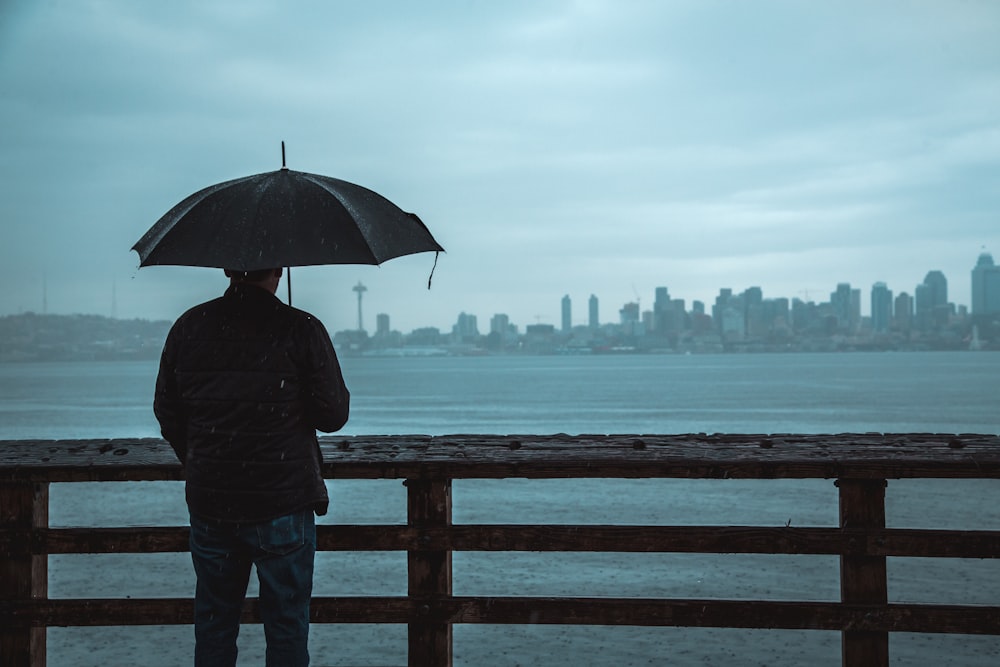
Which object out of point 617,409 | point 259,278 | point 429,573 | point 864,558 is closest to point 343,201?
point 259,278

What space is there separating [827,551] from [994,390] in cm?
11607

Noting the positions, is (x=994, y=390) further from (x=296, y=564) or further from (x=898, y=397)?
(x=296, y=564)

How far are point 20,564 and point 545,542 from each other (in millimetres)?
2240

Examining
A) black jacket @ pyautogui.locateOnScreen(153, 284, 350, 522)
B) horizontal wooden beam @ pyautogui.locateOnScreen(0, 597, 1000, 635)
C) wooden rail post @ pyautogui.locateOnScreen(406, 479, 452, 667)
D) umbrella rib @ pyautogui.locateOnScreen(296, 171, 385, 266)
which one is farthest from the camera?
wooden rail post @ pyautogui.locateOnScreen(406, 479, 452, 667)

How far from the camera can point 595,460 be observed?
4082 millimetres

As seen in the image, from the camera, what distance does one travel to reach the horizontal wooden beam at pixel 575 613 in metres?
4.13

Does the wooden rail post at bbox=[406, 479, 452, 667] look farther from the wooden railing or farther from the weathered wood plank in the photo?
the weathered wood plank

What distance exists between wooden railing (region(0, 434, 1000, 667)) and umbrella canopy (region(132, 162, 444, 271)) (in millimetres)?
904

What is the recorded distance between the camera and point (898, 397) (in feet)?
314

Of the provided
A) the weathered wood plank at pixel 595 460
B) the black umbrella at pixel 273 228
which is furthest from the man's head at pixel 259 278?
the weathered wood plank at pixel 595 460

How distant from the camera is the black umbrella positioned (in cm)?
364

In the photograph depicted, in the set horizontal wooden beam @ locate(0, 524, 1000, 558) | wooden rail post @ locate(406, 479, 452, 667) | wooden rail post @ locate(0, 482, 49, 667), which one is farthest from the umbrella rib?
wooden rail post @ locate(0, 482, 49, 667)

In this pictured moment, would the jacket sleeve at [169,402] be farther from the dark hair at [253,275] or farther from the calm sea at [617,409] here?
the calm sea at [617,409]

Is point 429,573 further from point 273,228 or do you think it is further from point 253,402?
point 273,228
